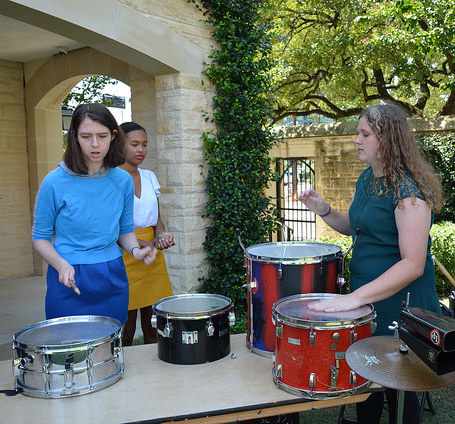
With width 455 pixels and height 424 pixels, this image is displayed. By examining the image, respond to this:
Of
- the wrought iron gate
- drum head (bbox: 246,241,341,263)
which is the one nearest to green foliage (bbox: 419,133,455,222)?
the wrought iron gate

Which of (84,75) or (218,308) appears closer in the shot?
(218,308)

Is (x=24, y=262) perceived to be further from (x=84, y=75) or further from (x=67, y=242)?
(x=67, y=242)

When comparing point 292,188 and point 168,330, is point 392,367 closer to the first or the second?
point 168,330

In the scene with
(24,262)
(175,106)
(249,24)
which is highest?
(249,24)

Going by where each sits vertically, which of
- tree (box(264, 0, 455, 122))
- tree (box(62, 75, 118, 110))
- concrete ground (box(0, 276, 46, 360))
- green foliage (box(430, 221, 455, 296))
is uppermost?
tree (box(264, 0, 455, 122))

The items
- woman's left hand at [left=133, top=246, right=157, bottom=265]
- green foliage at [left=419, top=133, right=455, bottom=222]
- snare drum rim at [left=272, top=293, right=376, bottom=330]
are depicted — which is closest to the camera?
snare drum rim at [left=272, top=293, right=376, bottom=330]

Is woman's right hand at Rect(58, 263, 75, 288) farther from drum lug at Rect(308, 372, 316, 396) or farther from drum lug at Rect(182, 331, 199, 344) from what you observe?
drum lug at Rect(308, 372, 316, 396)

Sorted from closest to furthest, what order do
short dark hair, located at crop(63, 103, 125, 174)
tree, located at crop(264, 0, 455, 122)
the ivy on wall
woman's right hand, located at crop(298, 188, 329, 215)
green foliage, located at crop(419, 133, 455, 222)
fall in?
short dark hair, located at crop(63, 103, 125, 174) → woman's right hand, located at crop(298, 188, 329, 215) → the ivy on wall → tree, located at crop(264, 0, 455, 122) → green foliage, located at crop(419, 133, 455, 222)

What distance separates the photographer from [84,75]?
6.88m

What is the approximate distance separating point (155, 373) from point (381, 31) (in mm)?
8388

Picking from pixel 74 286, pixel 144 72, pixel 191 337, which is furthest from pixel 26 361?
pixel 144 72

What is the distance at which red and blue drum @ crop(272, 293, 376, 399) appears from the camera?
2.02 m

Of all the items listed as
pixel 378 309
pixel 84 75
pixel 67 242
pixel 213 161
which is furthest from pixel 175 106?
pixel 378 309

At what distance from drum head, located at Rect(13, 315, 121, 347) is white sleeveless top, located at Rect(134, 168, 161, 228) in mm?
1058
